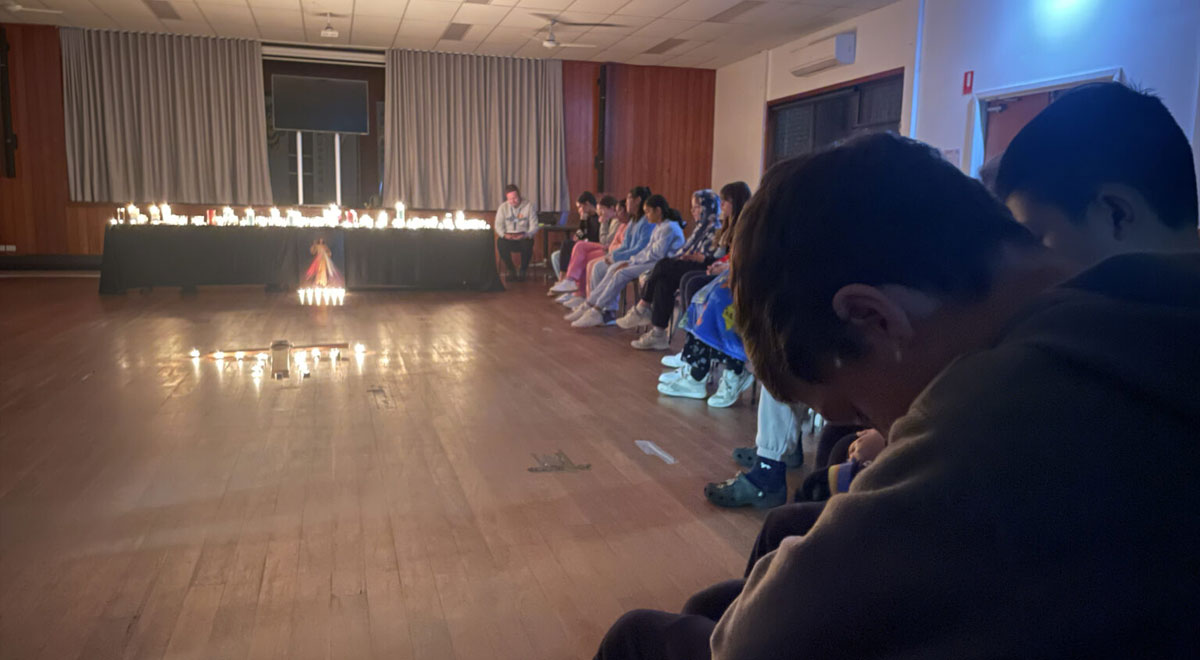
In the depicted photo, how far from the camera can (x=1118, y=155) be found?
4.08ft

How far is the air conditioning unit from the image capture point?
7.81 m

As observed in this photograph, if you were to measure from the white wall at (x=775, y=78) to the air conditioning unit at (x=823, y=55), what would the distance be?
0.24 feet

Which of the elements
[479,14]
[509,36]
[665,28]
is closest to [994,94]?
[665,28]

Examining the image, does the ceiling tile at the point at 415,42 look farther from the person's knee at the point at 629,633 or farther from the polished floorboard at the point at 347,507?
the person's knee at the point at 629,633

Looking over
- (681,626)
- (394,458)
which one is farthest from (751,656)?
(394,458)

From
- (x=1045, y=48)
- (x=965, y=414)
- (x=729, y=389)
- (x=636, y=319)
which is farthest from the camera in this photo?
(x=1045, y=48)

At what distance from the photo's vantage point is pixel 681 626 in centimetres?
85

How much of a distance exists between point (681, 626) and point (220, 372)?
370cm

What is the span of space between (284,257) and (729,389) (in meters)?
5.18

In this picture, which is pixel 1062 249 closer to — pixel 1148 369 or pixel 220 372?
pixel 1148 369

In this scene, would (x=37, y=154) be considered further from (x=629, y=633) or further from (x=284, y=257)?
(x=629, y=633)

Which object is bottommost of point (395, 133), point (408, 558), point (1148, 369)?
point (408, 558)

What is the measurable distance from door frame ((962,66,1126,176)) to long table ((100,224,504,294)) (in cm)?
426

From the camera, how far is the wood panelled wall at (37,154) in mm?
8742
